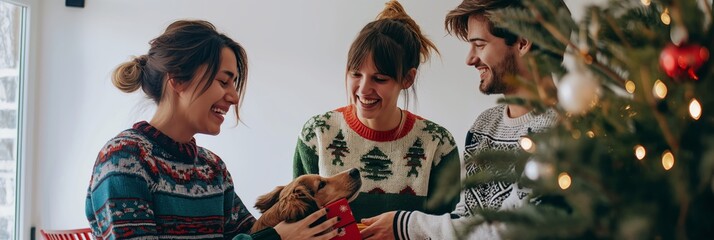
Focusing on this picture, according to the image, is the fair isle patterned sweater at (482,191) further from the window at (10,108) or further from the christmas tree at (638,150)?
the window at (10,108)

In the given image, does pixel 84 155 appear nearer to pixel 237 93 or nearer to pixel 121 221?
pixel 237 93

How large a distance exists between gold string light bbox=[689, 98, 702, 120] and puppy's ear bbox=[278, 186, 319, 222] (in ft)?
4.13

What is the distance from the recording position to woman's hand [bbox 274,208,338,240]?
1834 millimetres

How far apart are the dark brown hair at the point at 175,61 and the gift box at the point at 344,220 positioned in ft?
1.24

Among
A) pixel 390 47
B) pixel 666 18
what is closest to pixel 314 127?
pixel 390 47

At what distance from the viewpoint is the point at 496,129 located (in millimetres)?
1904

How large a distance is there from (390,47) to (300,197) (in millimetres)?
510

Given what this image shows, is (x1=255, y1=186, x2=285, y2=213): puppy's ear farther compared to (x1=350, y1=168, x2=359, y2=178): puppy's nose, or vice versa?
(x1=350, y1=168, x2=359, y2=178): puppy's nose

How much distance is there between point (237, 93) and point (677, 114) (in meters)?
1.35

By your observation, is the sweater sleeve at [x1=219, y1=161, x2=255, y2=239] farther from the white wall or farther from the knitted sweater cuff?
the white wall

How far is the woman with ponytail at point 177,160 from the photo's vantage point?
1.62m

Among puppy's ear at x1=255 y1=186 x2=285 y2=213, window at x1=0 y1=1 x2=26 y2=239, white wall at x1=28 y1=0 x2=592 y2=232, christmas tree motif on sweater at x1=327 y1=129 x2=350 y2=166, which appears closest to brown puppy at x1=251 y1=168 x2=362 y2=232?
puppy's ear at x1=255 y1=186 x2=285 y2=213

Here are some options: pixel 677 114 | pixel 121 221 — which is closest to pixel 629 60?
pixel 677 114

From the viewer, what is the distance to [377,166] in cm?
224
